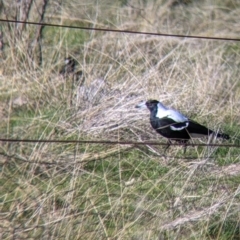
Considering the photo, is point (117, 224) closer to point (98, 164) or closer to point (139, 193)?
point (139, 193)

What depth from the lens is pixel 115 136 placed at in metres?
6.20

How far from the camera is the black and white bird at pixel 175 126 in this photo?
5.96 metres

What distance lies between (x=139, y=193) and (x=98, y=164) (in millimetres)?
578

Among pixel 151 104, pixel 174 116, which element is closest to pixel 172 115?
pixel 174 116

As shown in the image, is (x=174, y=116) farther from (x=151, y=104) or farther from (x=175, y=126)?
(x=151, y=104)

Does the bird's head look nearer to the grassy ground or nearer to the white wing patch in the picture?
the white wing patch

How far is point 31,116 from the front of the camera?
6.88 metres

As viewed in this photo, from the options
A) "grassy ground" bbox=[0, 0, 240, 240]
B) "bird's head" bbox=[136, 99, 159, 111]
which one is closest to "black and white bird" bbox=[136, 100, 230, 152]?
"bird's head" bbox=[136, 99, 159, 111]

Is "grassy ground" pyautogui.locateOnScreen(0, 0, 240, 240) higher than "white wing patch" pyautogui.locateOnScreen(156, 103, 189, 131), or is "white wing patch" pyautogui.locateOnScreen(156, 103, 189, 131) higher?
"white wing patch" pyautogui.locateOnScreen(156, 103, 189, 131)

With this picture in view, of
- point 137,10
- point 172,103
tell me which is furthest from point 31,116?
point 137,10

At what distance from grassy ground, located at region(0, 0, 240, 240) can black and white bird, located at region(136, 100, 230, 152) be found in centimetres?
10

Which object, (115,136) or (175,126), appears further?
(115,136)

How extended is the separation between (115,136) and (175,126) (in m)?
0.42

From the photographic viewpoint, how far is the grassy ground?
5.07m
